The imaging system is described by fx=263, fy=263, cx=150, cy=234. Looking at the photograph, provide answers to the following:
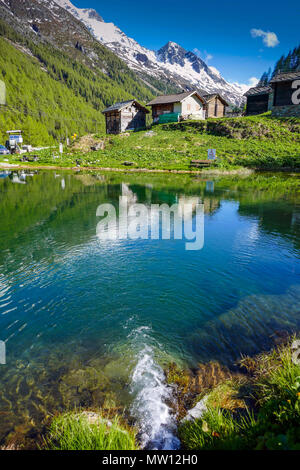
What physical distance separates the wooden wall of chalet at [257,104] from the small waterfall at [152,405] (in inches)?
3291

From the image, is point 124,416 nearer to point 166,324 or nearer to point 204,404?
point 204,404

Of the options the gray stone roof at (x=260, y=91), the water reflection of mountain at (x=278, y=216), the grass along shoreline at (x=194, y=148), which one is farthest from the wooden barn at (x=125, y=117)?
the water reflection of mountain at (x=278, y=216)

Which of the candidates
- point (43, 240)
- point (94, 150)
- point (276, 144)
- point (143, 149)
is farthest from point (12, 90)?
point (43, 240)

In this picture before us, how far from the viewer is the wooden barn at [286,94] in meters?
59.7

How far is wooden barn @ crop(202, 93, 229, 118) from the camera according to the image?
81.6 m

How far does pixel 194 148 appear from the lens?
5622 cm

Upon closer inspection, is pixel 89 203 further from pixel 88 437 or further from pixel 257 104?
pixel 257 104

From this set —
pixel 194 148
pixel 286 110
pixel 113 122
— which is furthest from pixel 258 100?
pixel 113 122

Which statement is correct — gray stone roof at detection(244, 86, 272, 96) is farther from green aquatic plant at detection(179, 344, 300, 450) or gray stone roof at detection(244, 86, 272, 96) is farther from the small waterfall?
the small waterfall

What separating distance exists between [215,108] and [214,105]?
1025 mm

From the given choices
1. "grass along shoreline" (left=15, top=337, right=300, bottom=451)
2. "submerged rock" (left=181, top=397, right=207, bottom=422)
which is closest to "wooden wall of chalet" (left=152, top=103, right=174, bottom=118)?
"grass along shoreline" (left=15, top=337, right=300, bottom=451)

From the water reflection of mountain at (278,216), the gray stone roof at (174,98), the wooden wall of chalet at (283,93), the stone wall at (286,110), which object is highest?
the gray stone roof at (174,98)

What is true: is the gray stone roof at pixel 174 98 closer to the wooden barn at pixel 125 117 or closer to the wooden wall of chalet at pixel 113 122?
the wooden barn at pixel 125 117

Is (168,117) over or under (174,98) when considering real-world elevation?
under
